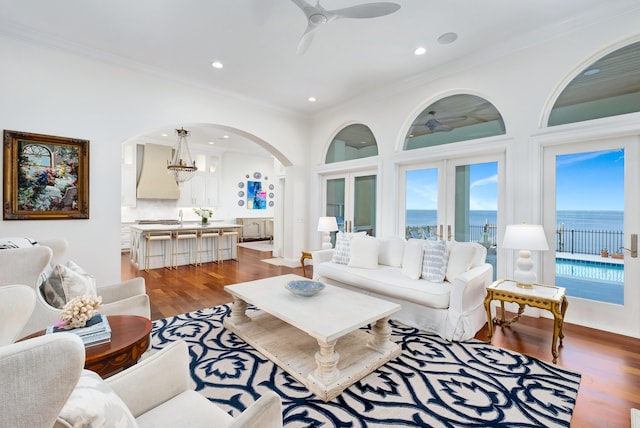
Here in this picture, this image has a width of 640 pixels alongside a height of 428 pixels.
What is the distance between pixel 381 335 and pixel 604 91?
3.38 meters

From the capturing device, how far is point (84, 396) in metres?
0.69

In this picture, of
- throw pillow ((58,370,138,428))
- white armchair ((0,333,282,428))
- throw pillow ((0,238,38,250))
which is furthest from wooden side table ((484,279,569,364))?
throw pillow ((0,238,38,250))

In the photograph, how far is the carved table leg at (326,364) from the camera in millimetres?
2000

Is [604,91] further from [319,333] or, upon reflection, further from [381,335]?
[319,333]

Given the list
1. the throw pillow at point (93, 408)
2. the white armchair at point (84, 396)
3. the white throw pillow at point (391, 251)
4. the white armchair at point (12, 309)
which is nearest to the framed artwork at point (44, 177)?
the white armchair at point (12, 309)

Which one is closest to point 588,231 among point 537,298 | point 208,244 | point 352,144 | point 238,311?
point 537,298

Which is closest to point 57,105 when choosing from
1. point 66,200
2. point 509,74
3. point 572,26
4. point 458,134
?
point 66,200

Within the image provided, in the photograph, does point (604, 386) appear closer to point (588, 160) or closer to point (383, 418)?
point (383, 418)

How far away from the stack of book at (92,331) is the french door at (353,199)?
421cm

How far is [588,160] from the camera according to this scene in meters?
3.16

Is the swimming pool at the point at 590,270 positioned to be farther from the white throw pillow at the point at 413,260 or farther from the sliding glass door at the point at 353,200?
the sliding glass door at the point at 353,200

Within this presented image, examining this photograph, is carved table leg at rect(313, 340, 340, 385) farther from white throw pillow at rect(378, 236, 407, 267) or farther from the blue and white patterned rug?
white throw pillow at rect(378, 236, 407, 267)

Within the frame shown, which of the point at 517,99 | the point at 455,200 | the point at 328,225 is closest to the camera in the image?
the point at 517,99

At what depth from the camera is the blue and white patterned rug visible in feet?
5.84
